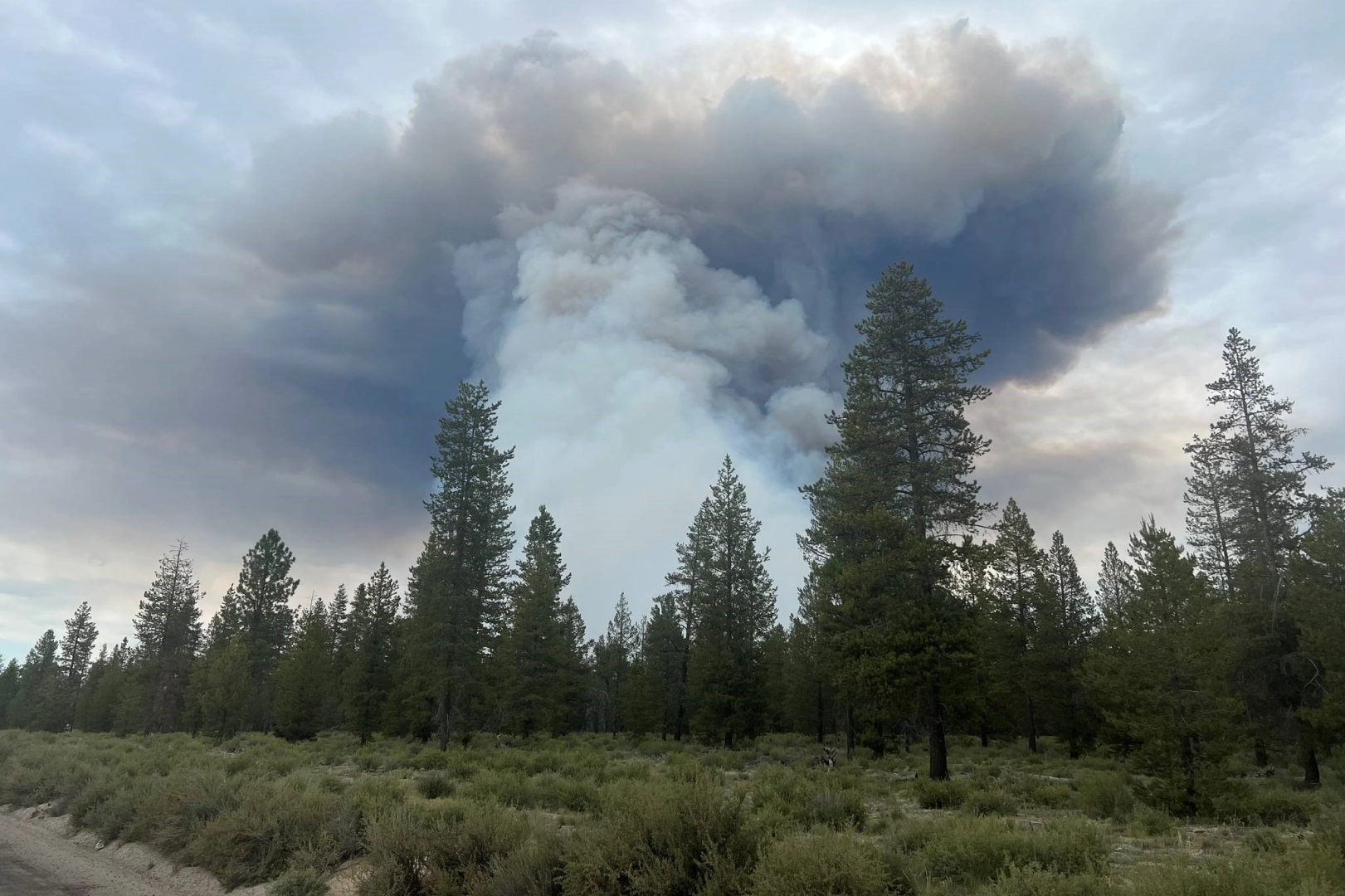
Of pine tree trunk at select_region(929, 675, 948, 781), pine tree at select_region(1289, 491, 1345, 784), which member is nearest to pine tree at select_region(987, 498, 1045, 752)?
pine tree at select_region(1289, 491, 1345, 784)

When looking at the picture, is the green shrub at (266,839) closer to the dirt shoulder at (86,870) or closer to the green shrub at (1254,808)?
the dirt shoulder at (86,870)

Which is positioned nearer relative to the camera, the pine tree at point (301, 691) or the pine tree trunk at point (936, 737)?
the pine tree trunk at point (936, 737)

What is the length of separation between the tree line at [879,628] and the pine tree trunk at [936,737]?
8 centimetres

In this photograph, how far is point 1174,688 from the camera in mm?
15898

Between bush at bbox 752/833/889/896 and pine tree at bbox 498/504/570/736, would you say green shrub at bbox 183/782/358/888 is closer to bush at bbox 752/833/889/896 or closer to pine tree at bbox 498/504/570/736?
bush at bbox 752/833/889/896

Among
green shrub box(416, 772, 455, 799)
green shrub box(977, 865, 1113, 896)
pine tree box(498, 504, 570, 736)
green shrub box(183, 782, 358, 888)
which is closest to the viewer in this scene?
green shrub box(977, 865, 1113, 896)

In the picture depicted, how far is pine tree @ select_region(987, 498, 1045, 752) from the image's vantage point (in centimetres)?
3894

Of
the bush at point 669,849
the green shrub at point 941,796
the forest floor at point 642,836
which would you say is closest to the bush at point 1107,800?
the forest floor at point 642,836

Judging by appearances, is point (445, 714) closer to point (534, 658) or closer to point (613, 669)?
point (534, 658)

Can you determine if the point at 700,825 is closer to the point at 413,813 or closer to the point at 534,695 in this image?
the point at 413,813

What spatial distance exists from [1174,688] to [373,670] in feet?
144

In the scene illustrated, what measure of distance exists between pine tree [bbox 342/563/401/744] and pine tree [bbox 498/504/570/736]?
9007 millimetres

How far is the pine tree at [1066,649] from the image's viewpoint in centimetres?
3712

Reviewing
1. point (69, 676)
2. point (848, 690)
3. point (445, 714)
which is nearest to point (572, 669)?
point (445, 714)
